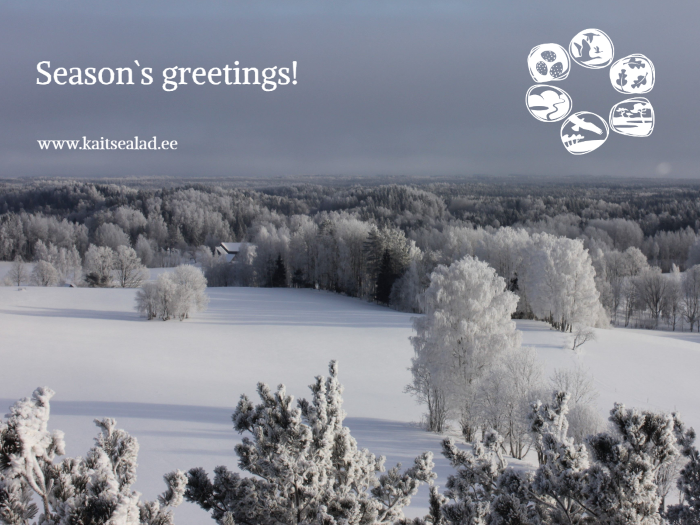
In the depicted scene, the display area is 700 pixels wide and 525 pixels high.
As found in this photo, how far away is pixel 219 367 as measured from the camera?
82.4 ft

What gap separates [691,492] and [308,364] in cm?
2231

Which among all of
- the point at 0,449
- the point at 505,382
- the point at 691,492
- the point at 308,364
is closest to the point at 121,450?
the point at 0,449

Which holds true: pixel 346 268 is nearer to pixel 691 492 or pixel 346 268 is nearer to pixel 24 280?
pixel 24 280

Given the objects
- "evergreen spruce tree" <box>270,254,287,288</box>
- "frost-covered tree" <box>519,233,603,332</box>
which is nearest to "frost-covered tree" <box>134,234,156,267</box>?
"evergreen spruce tree" <box>270,254,287,288</box>

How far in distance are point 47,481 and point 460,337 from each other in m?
15.4

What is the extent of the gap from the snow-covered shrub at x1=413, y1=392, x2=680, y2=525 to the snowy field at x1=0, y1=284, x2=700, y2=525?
23.1 ft

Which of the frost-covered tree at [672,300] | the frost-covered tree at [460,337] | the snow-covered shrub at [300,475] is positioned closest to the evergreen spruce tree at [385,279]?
the frost-covered tree at [460,337]

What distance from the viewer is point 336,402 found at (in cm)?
504

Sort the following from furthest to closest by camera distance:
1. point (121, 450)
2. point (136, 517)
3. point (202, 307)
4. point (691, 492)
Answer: point (202, 307) → point (691, 492) → point (121, 450) → point (136, 517)

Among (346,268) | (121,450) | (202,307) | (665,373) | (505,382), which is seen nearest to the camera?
(121,450)

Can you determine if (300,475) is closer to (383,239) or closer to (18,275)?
(383,239)

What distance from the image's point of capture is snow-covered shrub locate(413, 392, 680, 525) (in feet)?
12.6

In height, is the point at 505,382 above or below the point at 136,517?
below

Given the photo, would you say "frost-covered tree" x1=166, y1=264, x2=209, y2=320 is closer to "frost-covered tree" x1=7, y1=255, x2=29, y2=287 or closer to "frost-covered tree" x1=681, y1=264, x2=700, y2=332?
"frost-covered tree" x1=7, y1=255, x2=29, y2=287
